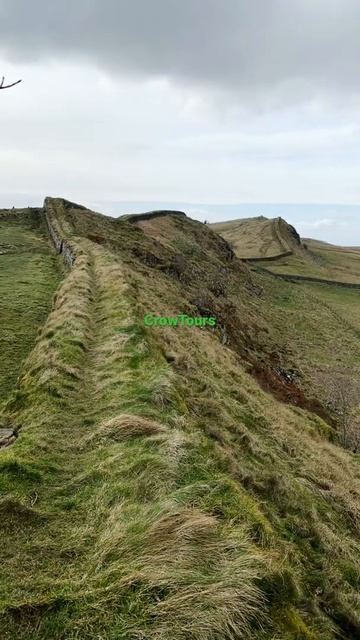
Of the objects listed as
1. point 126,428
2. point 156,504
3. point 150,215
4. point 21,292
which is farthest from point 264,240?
point 156,504

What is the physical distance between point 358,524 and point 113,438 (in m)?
6.83

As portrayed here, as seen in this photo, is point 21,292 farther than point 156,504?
Yes

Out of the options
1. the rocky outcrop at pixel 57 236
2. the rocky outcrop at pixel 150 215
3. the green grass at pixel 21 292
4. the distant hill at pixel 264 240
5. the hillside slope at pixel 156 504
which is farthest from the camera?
the distant hill at pixel 264 240

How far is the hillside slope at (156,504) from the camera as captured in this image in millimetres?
5586

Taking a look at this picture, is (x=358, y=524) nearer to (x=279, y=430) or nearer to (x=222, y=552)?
(x=279, y=430)

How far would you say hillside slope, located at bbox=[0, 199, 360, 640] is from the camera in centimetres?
559

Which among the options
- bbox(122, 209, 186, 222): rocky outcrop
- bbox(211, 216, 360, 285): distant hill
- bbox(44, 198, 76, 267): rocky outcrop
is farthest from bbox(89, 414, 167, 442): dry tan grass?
bbox(211, 216, 360, 285): distant hill

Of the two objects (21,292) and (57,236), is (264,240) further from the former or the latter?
(21,292)

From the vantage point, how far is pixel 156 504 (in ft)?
23.7

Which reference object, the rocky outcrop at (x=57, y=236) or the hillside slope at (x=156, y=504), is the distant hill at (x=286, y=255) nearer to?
the rocky outcrop at (x=57, y=236)

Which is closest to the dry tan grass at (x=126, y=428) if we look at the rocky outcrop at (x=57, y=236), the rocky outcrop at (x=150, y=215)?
the rocky outcrop at (x=57, y=236)

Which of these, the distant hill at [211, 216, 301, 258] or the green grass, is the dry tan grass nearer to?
the green grass

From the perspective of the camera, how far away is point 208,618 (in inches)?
209

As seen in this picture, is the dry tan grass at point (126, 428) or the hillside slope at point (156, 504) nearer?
the hillside slope at point (156, 504)
